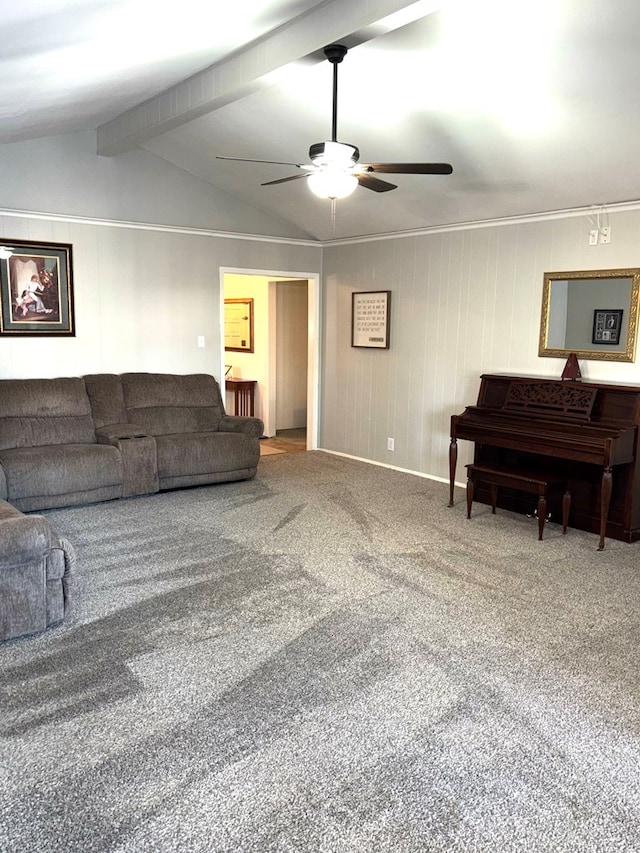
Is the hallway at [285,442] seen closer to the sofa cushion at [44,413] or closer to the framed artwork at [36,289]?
the sofa cushion at [44,413]

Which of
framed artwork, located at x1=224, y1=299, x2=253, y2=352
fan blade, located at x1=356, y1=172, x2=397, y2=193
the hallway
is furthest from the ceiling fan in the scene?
framed artwork, located at x1=224, y1=299, x2=253, y2=352

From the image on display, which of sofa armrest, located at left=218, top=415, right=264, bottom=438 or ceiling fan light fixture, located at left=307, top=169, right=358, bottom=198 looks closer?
ceiling fan light fixture, located at left=307, top=169, right=358, bottom=198

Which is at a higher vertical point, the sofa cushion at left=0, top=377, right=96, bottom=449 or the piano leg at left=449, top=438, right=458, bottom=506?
the sofa cushion at left=0, top=377, right=96, bottom=449

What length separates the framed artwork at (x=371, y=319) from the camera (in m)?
6.59

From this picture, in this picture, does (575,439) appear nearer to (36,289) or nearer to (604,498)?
(604,498)

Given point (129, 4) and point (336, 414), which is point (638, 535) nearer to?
point (336, 414)

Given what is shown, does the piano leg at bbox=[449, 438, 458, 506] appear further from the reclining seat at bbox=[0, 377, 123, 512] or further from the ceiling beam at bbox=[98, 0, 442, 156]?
the ceiling beam at bbox=[98, 0, 442, 156]

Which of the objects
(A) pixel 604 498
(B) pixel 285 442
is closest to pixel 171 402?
(B) pixel 285 442

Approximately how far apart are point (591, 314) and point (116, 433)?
12.5ft

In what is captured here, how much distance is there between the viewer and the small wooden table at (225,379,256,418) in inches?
344

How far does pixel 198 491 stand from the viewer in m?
5.68

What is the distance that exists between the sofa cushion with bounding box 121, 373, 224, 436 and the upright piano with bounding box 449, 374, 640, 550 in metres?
2.40

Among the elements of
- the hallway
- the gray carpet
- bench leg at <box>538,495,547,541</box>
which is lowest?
the gray carpet

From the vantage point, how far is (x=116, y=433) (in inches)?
215
